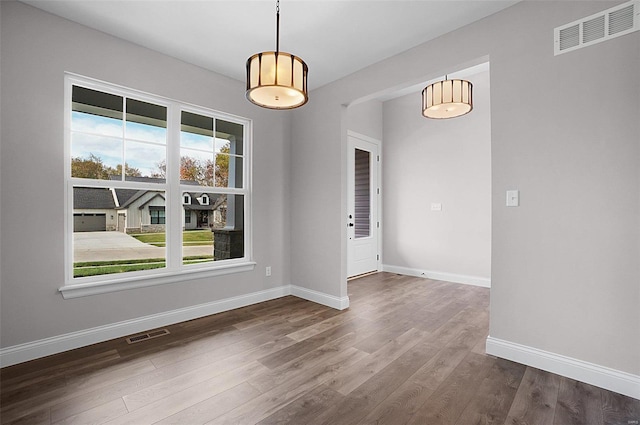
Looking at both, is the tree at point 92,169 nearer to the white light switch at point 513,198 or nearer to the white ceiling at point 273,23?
the white ceiling at point 273,23

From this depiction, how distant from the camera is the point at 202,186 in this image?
3.58m

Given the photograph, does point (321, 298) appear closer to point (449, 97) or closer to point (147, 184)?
point (147, 184)

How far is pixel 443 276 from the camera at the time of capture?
203 inches

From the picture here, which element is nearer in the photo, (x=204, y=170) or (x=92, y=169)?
(x=92, y=169)

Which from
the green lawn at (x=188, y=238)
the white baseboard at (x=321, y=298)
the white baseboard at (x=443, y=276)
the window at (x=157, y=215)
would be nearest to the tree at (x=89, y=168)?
the window at (x=157, y=215)

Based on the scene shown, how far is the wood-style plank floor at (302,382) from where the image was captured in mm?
1777

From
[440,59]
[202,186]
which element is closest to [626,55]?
[440,59]

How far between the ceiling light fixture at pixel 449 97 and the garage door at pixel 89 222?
3.84m

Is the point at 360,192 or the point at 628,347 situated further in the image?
the point at 360,192

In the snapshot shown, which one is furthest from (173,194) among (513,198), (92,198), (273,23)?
(513,198)

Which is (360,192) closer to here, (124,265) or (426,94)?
(426,94)

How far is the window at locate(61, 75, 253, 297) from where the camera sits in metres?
2.79

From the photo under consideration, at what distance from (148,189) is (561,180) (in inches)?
148

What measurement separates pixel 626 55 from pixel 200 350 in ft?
12.8
